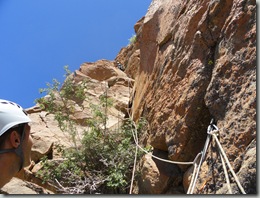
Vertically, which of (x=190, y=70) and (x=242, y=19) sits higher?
(x=242, y=19)

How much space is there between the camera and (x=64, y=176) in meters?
7.14

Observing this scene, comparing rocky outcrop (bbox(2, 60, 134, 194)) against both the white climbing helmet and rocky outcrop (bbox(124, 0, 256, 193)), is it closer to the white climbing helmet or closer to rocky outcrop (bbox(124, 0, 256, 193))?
rocky outcrop (bbox(124, 0, 256, 193))

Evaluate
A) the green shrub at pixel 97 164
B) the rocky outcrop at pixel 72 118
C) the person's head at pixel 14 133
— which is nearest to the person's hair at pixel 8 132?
the person's head at pixel 14 133

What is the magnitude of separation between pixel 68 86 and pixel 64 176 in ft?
7.64

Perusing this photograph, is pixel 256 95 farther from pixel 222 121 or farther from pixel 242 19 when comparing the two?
pixel 242 19

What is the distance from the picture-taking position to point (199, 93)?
16.8ft

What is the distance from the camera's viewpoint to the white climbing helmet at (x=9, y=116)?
271 centimetres

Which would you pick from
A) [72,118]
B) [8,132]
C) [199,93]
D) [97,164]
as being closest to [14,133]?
[8,132]

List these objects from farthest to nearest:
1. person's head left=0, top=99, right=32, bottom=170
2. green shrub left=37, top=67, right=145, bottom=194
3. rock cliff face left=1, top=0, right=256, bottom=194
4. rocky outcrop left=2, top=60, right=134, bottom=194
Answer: rocky outcrop left=2, top=60, right=134, bottom=194
green shrub left=37, top=67, right=145, bottom=194
rock cliff face left=1, top=0, right=256, bottom=194
person's head left=0, top=99, right=32, bottom=170

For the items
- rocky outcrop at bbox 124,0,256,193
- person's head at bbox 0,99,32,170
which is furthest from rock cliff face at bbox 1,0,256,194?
person's head at bbox 0,99,32,170

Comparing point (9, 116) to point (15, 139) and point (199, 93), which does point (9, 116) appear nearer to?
point (15, 139)

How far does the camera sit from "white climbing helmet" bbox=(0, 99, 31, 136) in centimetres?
271

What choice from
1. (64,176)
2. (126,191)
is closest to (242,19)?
(126,191)

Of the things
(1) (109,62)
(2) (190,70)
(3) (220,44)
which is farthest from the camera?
(1) (109,62)
